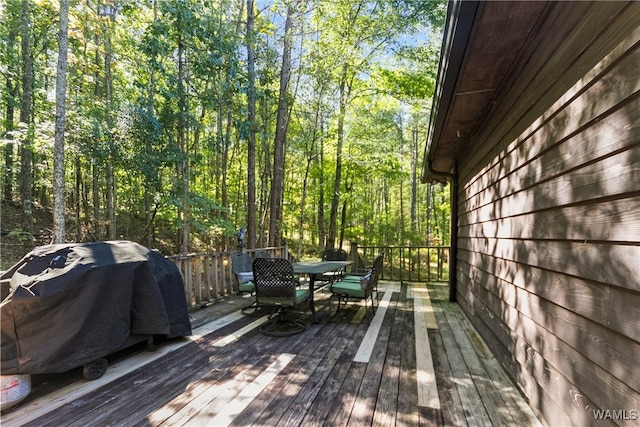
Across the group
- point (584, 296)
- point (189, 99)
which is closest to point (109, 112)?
point (189, 99)

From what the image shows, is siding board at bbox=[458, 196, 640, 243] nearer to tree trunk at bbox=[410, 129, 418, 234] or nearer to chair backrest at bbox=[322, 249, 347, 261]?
chair backrest at bbox=[322, 249, 347, 261]

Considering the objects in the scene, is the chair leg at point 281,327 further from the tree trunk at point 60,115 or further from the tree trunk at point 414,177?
the tree trunk at point 414,177

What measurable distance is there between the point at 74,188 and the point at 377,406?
15.4 meters

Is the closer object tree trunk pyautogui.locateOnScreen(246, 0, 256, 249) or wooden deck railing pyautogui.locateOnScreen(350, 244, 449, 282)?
tree trunk pyautogui.locateOnScreen(246, 0, 256, 249)

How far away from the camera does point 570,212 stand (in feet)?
5.11

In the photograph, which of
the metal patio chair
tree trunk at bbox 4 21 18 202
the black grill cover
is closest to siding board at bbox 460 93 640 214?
the metal patio chair

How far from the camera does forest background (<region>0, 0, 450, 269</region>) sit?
5656 millimetres

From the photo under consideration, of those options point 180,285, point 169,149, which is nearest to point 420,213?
point 169,149

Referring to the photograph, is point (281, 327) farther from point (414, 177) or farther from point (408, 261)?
point (414, 177)

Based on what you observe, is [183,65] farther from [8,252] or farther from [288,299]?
[8,252]

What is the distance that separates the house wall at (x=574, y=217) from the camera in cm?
117

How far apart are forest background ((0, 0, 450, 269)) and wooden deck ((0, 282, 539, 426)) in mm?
4041

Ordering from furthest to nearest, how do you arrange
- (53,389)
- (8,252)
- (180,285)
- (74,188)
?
(74,188) < (8,252) < (180,285) < (53,389)

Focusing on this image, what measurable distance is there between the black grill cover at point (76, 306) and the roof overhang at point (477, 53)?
2993 mm
